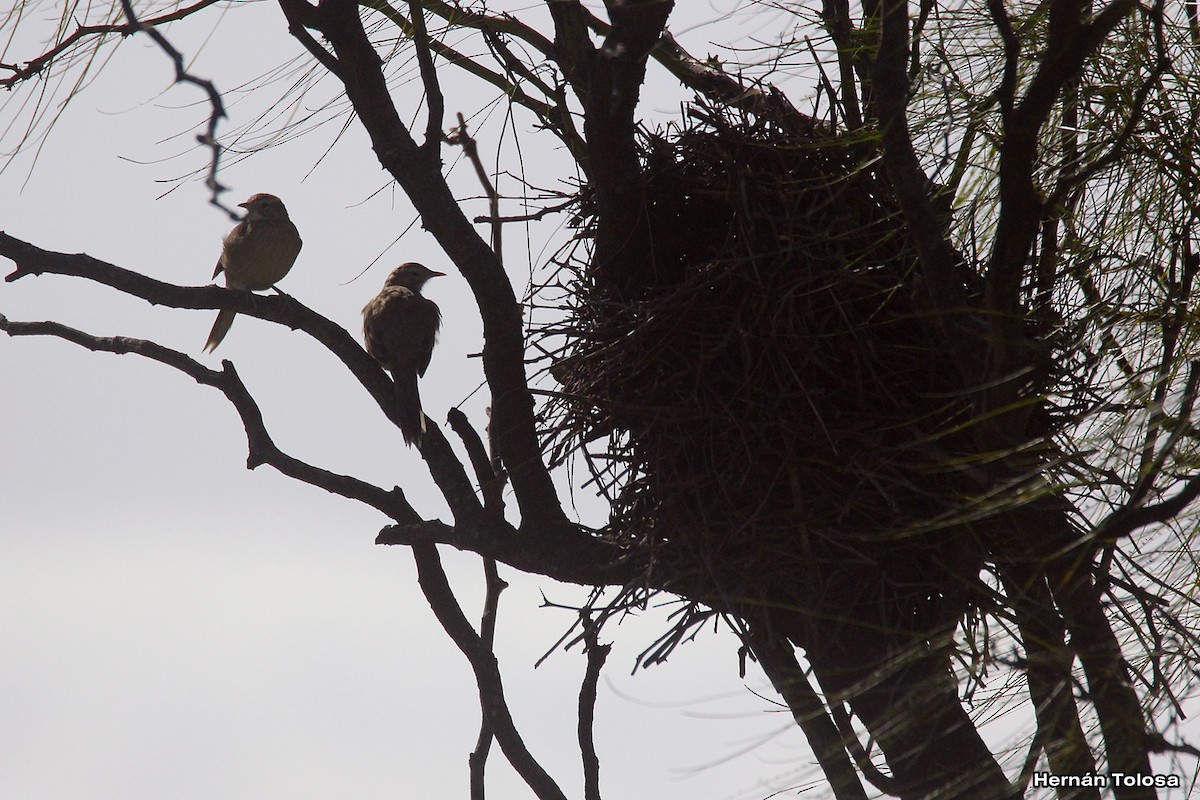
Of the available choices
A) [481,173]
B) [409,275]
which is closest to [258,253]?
[409,275]

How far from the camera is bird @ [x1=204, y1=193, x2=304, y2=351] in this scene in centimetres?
628

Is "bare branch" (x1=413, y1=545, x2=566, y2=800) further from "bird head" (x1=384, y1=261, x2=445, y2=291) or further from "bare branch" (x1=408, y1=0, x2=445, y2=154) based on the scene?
"bird head" (x1=384, y1=261, x2=445, y2=291)

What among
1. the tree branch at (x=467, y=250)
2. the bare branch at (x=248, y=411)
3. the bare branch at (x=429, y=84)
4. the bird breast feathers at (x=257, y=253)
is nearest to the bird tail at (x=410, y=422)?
the bare branch at (x=248, y=411)

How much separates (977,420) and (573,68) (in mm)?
1781

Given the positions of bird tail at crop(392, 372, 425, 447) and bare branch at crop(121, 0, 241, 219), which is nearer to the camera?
bare branch at crop(121, 0, 241, 219)

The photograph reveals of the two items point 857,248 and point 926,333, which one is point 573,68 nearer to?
point 857,248

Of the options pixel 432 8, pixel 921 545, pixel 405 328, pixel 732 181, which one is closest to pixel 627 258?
pixel 732 181

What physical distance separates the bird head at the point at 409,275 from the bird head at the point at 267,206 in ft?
2.31

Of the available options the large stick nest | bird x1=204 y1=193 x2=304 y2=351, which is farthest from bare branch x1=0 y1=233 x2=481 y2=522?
bird x1=204 y1=193 x2=304 y2=351

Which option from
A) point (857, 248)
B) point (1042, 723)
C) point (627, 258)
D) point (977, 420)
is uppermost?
point (627, 258)

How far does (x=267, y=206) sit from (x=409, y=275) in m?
0.89

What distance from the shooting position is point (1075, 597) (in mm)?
2338

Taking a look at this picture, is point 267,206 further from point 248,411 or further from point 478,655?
point 478,655

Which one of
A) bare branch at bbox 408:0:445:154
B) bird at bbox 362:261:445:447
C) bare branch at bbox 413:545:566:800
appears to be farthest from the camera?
bird at bbox 362:261:445:447
